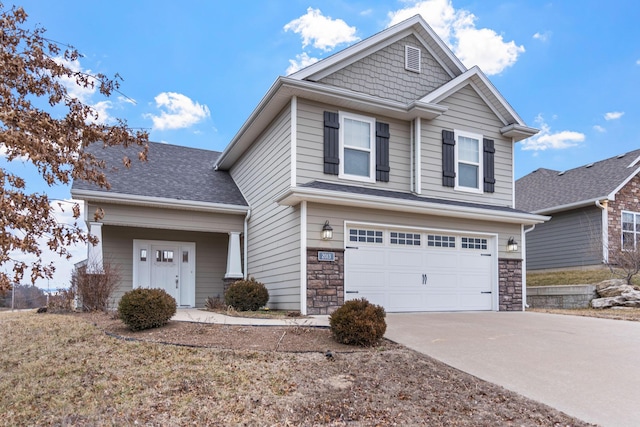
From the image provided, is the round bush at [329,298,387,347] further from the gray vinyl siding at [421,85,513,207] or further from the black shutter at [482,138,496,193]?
the black shutter at [482,138,496,193]

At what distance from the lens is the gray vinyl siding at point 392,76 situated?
11.8m

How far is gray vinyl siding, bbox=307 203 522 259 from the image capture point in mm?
10148

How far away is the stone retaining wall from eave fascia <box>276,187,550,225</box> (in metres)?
3.35

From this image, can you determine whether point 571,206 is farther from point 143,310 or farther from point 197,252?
point 143,310

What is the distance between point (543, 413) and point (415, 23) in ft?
33.9

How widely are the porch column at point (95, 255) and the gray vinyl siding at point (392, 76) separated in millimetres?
6532

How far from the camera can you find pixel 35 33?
223 inches

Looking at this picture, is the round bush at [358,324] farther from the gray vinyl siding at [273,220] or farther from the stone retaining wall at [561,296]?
the stone retaining wall at [561,296]

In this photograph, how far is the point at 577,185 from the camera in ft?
64.0

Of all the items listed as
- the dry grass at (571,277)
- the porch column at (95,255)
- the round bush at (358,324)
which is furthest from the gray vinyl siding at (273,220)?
the dry grass at (571,277)

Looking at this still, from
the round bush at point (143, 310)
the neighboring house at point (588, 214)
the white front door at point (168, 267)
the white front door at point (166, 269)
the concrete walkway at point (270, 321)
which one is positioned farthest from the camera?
the neighboring house at point (588, 214)

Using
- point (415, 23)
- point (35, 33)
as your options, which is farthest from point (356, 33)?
point (35, 33)

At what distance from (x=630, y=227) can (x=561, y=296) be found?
19.1ft

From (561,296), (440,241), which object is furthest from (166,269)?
(561,296)
